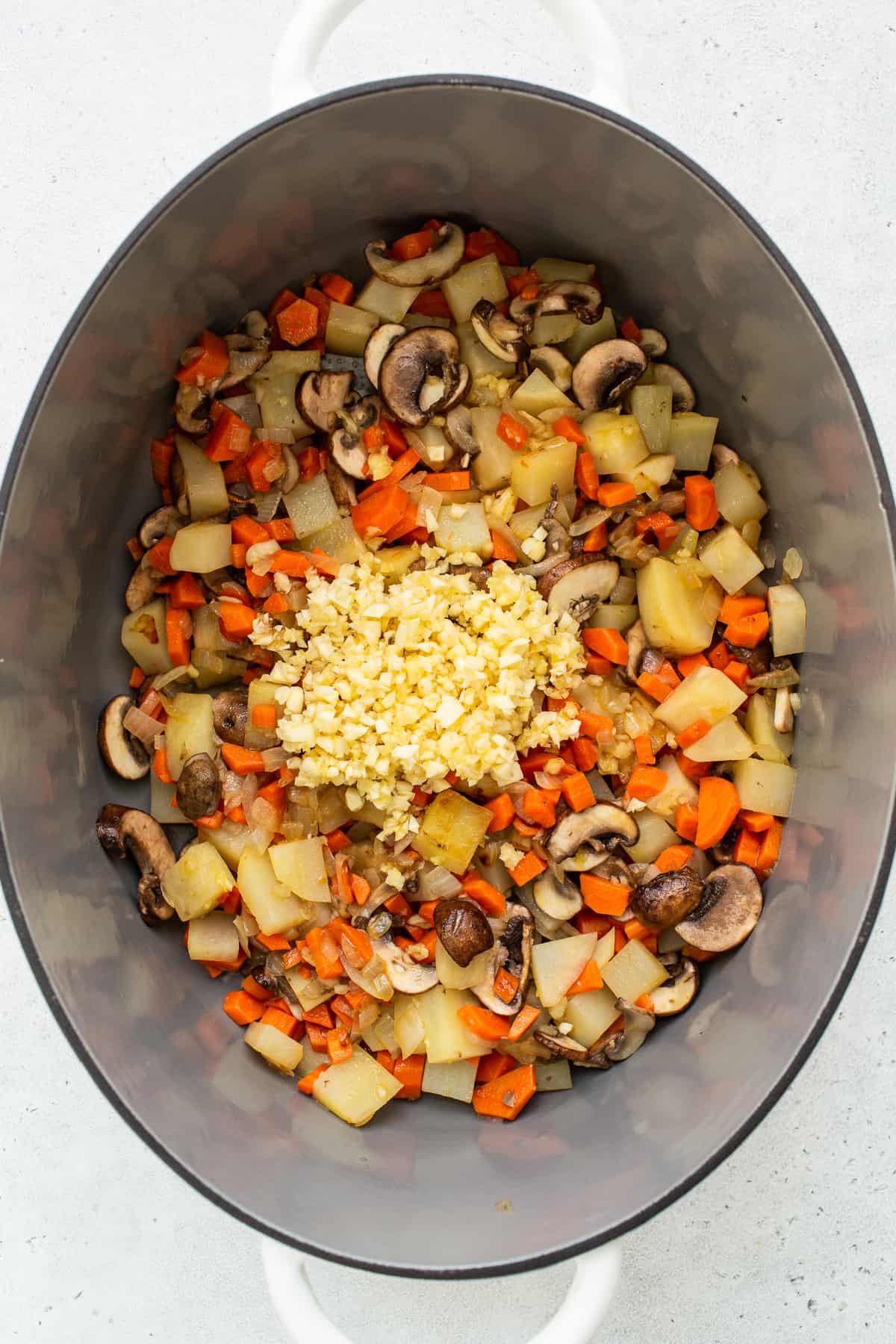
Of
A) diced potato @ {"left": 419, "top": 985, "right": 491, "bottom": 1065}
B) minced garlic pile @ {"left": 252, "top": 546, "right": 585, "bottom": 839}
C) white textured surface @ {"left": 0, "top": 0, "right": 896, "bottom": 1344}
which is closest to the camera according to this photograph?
minced garlic pile @ {"left": 252, "top": 546, "right": 585, "bottom": 839}

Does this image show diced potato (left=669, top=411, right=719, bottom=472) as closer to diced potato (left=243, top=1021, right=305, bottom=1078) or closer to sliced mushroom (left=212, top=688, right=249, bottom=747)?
sliced mushroom (left=212, top=688, right=249, bottom=747)

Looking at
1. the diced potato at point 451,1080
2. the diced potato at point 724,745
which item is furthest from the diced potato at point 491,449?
the diced potato at point 451,1080

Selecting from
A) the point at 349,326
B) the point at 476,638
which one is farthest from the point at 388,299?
the point at 476,638

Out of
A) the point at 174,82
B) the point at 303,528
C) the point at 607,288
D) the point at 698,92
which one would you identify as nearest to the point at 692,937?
the point at 303,528

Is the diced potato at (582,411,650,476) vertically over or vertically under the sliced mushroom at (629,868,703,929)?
over

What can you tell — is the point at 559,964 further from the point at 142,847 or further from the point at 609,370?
the point at 609,370

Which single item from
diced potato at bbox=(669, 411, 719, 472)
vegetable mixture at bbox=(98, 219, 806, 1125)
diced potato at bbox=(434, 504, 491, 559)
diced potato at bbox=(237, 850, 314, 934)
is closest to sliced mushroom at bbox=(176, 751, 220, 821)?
vegetable mixture at bbox=(98, 219, 806, 1125)

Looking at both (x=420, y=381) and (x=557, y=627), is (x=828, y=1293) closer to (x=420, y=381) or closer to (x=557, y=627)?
(x=557, y=627)
